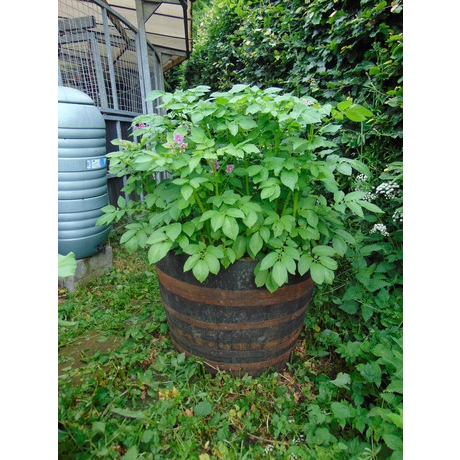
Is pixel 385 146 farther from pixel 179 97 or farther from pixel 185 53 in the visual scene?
pixel 185 53

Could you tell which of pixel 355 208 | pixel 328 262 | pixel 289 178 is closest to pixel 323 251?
pixel 328 262

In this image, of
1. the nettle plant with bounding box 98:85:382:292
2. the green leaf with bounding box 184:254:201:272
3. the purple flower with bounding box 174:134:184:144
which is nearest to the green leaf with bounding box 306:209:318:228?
the nettle plant with bounding box 98:85:382:292

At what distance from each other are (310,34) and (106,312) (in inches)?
101

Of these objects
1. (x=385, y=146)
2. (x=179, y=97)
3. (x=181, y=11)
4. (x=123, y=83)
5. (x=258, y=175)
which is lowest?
(x=258, y=175)

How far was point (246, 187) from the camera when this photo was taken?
4.68 ft

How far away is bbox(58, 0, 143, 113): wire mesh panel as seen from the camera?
3055 mm

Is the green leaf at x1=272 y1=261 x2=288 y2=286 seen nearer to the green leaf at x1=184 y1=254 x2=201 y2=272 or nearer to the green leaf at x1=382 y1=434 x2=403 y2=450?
the green leaf at x1=184 y1=254 x2=201 y2=272

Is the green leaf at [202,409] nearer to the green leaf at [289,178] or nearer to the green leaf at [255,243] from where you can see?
the green leaf at [255,243]

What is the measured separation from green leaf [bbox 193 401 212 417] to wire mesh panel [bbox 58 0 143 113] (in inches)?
105

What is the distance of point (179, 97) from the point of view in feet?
4.47

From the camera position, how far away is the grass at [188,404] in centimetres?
119

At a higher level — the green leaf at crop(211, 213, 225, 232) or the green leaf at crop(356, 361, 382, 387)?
the green leaf at crop(211, 213, 225, 232)

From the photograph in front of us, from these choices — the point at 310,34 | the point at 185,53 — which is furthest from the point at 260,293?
the point at 185,53

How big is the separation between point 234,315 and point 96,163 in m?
1.65
